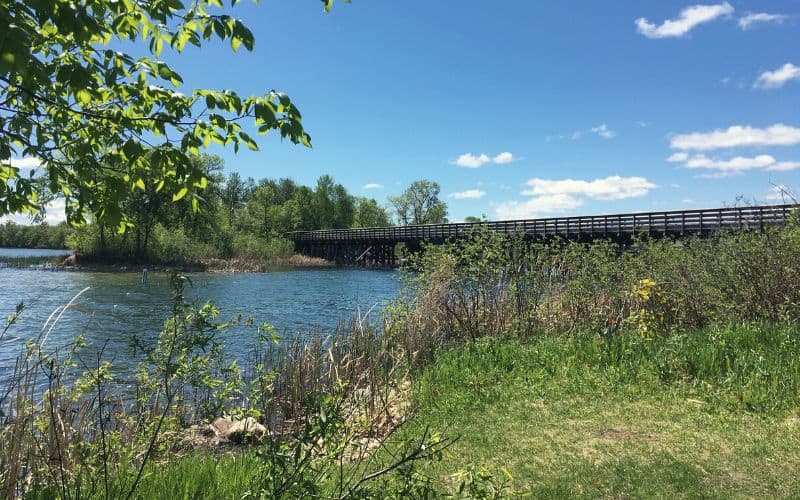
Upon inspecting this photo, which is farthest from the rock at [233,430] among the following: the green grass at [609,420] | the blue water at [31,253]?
the blue water at [31,253]

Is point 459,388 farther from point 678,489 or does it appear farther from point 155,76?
point 155,76

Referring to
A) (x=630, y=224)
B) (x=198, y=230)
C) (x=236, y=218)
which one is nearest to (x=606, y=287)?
(x=630, y=224)

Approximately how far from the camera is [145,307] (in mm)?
21297

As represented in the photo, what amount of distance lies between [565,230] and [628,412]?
1201 inches

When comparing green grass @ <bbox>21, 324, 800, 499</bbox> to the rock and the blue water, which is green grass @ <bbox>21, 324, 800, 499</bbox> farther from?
the blue water

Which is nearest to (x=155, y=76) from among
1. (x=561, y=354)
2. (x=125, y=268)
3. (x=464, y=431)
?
(x=464, y=431)

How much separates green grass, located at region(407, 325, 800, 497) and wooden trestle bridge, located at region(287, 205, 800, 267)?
4.02 metres

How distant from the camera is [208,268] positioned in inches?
1986

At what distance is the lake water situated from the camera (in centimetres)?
1350

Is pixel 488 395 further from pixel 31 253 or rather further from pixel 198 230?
pixel 31 253

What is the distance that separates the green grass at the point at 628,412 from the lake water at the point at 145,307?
4.01 meters

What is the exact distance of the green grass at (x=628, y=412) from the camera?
457cm

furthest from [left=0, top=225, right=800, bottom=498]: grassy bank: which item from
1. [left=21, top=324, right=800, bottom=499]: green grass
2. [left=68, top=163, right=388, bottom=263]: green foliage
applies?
[left=68, top=163, right=388, bottom=263]: green foliage

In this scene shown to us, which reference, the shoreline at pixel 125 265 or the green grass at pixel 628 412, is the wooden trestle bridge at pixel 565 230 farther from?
the shoreline at pixel 125 265
